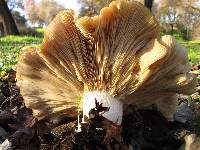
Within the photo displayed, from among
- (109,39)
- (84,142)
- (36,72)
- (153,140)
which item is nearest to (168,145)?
(153,140)

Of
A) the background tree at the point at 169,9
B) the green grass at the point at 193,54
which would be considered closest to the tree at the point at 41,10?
the background tree at the point at 169,9

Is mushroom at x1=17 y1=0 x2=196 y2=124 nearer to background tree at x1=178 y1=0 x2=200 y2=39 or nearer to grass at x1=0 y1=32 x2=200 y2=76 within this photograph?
grass at x1=0 y1=32 x2=200 y2=76

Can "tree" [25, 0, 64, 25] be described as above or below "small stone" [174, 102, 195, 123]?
above

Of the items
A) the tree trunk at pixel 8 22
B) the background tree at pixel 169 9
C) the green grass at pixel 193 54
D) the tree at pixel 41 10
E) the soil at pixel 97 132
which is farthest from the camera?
the tree at pixel 41 10

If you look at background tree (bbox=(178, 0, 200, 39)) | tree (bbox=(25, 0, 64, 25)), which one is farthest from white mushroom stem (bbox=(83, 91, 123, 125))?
tree (bbox=(25, 0, 64, 25))

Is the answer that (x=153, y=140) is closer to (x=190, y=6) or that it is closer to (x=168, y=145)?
(x=168, y=145)

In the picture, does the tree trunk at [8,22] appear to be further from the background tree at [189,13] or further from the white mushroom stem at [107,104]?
the background tree at [189,13]

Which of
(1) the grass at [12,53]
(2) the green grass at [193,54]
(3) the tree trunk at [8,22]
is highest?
(3) the tree trunk at [8,22]
